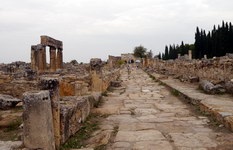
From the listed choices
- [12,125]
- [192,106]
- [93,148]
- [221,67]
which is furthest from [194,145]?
[221,67]

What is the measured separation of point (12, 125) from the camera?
5547 millimetres

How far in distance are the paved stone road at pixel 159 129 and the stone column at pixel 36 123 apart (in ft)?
3.45

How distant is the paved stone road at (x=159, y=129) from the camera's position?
4.63 metres

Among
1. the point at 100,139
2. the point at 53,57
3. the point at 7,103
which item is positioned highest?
the point at 53,57

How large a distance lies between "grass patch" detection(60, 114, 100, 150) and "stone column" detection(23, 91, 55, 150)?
18.9 inches

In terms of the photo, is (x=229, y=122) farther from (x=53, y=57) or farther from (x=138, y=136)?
(x=53, y=57)

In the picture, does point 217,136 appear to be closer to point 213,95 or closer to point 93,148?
point 93,148

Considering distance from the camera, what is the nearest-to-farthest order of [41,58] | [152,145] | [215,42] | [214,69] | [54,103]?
[54,103] < [152,145] < [214,69] < [41,58] < [215,42]

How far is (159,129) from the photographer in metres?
5.66

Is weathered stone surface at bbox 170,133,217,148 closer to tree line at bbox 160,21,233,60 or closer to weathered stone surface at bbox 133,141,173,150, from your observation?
weathered stone surface at bbox 133,141,173,150

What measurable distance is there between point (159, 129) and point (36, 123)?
246cm

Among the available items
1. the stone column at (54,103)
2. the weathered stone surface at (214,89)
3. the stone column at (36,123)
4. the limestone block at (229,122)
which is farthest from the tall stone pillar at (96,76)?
the stone column at (36,123)

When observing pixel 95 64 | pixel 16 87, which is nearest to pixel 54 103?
pixel 16 87

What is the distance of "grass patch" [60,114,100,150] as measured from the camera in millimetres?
4682
